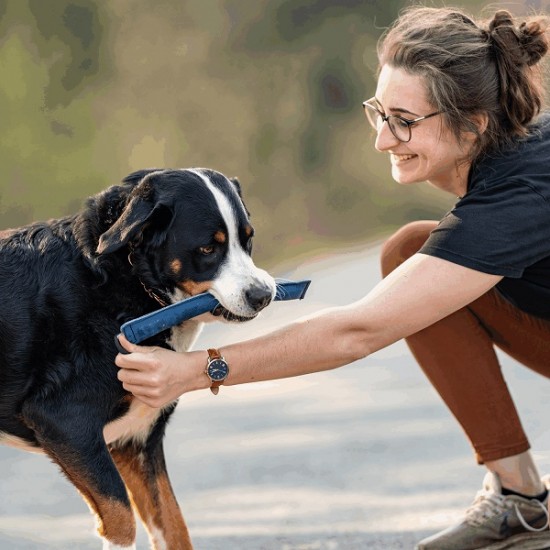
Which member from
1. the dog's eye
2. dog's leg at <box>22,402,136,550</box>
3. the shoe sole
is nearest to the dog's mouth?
the dog's eye

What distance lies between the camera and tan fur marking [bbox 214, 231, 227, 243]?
119 inches

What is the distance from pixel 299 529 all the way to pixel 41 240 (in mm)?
1187

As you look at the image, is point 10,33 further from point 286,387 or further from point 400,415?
point 400,415

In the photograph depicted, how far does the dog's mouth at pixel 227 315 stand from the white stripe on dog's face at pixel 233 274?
0.03 metres

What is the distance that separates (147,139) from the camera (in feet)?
29.5

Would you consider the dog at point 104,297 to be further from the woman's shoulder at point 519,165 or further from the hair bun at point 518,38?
the hair bun at point 518,38

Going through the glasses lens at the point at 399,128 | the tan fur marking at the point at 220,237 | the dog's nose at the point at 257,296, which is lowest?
the dog's nose at the point at 257,296

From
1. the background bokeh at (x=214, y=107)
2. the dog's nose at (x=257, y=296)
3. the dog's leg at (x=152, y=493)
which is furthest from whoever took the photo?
the background bokeh at (x=214, y=107)

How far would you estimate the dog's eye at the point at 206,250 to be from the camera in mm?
3020

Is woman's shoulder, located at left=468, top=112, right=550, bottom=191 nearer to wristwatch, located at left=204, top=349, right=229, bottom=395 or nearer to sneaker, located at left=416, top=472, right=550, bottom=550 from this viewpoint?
wristwatch, located at left=204, top=349, right=229, bottom=395

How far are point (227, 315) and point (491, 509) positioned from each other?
3.23 feet

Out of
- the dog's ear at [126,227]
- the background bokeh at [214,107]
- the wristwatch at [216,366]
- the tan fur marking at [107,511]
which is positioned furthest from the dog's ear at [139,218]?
the background bokeh at [214,107]

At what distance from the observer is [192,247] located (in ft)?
9.89

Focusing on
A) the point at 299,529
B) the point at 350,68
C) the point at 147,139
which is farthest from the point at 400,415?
the point at 350,68
